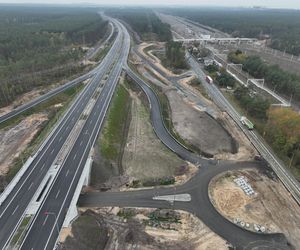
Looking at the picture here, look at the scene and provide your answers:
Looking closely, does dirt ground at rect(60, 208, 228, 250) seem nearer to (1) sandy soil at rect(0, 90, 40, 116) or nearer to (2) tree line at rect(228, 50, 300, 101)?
(1) sandy soil at rect(0, 90, 40, 116)

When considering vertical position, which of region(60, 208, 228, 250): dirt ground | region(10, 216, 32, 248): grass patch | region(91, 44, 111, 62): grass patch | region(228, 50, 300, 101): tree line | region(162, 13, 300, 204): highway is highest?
region(228, 50, 300, 101): tree line

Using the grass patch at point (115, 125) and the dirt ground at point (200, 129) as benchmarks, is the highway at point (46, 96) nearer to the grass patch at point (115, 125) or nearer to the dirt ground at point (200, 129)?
the grass patch at point (115, 125)

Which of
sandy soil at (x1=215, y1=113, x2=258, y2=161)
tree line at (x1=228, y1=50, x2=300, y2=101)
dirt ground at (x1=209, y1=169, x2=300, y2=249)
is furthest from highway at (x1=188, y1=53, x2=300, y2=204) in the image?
tree line at (x1=228, y1=50, x2=300, y2=101)

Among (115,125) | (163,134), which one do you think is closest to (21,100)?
(115,125)

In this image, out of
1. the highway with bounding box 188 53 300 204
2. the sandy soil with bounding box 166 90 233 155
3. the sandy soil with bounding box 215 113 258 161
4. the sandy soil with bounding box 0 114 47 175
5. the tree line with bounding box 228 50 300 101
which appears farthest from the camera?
the tree line with bounding box 228 50 300 101

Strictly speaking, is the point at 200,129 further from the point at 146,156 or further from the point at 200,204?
the point at 200,204

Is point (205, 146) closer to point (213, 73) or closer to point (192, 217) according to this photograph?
point (192, 217)

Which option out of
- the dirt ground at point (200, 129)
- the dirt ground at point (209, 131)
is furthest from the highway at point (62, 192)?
the dirt ground at point (209, 131)
